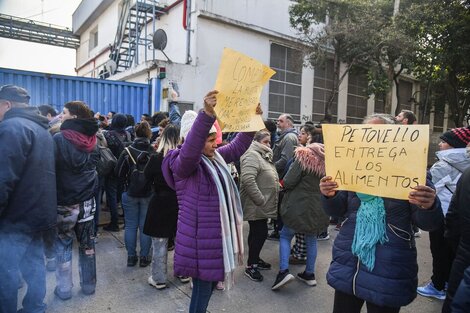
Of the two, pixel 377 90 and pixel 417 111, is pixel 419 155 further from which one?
pixel 417 111

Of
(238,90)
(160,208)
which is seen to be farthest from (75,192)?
(238,90)

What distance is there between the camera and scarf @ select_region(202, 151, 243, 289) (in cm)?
256

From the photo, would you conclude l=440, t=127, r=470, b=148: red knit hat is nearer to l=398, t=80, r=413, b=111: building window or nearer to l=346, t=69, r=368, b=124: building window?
l=346, t=69, r=368, b=124: building window

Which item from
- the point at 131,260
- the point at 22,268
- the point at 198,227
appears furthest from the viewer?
the point at 131,260

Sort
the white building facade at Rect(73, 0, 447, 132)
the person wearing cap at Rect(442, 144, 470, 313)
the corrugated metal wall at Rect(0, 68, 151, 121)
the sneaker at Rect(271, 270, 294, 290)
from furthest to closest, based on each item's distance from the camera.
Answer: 1. the white building facade at Rect(73, 0, 447, 132)
2. the corrugated metal wall at Rect(0, 68, 151, 121)
3. the sneaker at Rect(271, 270, 294, 290)
4. the person wearing cap at Rect(442, 144, 470, 313)

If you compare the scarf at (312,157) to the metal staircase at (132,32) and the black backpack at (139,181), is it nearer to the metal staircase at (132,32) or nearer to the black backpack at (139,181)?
the black backpack at (139,181)

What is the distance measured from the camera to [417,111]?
69.8 feet

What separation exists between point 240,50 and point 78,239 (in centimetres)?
972

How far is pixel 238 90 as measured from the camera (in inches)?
105

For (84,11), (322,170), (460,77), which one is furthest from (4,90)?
(84,11)

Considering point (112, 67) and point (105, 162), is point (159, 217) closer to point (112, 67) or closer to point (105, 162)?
point (105, 162)

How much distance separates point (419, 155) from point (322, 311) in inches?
92.0

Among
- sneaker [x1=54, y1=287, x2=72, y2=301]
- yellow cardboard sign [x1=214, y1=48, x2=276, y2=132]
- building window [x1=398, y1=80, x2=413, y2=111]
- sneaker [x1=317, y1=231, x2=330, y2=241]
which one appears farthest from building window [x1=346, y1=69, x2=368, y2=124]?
sneaker [x1=54, y1=287, x2=72, y2=301]

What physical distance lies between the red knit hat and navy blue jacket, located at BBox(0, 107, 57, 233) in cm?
399
